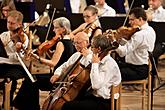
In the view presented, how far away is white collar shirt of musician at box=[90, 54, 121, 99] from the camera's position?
3361 mm

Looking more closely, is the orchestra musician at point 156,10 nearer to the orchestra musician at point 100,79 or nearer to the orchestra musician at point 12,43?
the orchestra musician at point 12,43

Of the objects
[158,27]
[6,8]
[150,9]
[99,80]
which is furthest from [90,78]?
[150,9]

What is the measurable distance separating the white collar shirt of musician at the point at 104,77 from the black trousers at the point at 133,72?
967mm

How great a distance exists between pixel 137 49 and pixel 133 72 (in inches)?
10.4

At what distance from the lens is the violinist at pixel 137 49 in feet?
14.9

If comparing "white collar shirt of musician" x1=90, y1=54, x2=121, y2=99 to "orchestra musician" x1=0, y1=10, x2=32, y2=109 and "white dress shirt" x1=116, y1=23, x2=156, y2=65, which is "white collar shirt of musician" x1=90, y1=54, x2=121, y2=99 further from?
"orchestra musician" x1=0, y1=10, x2=32, y2=109

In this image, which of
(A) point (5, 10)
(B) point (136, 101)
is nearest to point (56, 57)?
(B) point (136, 101)

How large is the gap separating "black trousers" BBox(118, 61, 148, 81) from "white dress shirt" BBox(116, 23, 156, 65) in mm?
47

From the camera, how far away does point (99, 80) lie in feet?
11.0

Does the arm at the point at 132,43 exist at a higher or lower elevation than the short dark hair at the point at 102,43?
lower

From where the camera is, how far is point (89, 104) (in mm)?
3502

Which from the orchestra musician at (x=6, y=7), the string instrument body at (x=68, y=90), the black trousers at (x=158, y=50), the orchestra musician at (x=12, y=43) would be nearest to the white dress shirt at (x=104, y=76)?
the string instrument body at (x=68, y=90)

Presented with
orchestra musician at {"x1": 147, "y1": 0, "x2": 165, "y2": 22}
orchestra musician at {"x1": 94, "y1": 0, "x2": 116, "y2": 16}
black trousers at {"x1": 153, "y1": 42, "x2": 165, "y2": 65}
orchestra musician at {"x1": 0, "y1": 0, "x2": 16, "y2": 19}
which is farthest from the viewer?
orchestra musician at {"x1": 94, "y1": 0, "x2": 116, "y2": 16}

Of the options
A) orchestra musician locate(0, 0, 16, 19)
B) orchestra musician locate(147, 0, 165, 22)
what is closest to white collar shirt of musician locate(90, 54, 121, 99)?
orchestra musician locate(0, 0, 16, 19)
